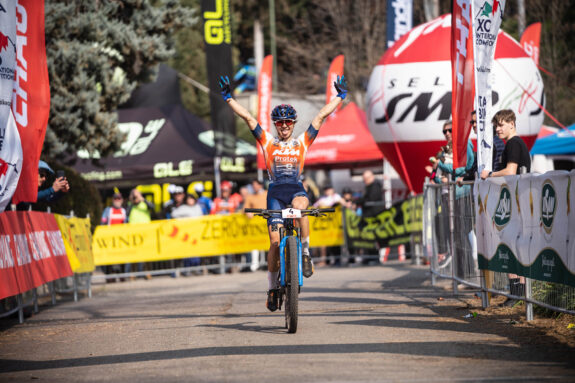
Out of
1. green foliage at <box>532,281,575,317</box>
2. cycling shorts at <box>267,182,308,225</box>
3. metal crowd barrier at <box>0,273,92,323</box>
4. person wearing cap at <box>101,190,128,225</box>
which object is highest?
cycling shorts at <box>267,182,308,225</box>

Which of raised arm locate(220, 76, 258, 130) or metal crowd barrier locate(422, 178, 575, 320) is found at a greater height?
raised arm locate(220, 76, 258, 130)

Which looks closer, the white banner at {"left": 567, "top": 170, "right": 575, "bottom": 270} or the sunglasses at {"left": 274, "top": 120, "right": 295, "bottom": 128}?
the white banner at {"left": 567, "top": 170, "right": 575, "bottom": 270}

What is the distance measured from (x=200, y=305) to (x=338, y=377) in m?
7.17

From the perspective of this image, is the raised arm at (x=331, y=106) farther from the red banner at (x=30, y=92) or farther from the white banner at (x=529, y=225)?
the red banner at (x=30, y=92)

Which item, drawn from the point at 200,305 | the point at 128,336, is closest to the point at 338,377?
the point at 128,336

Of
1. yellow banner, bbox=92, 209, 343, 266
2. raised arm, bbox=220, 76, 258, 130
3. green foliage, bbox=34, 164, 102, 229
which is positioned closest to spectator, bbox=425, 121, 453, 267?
raised arm, bbox=220, 76, 258, 130

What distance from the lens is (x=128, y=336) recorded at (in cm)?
1008

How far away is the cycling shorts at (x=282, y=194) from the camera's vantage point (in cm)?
1014

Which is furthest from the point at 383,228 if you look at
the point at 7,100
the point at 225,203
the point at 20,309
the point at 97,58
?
the point at 7,100

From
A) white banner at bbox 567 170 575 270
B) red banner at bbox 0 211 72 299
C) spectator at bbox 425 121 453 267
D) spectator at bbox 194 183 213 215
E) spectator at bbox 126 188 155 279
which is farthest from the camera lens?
spectator at bbox 194 183 213 215

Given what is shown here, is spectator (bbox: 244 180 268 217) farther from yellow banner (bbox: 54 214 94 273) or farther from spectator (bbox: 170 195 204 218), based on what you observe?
yellow banner (bbox: 54 214 94 273)

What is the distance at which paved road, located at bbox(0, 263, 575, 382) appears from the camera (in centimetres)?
702

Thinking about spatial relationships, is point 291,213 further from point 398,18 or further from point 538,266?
point 398,18

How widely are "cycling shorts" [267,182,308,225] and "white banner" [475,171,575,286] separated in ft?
6.57
